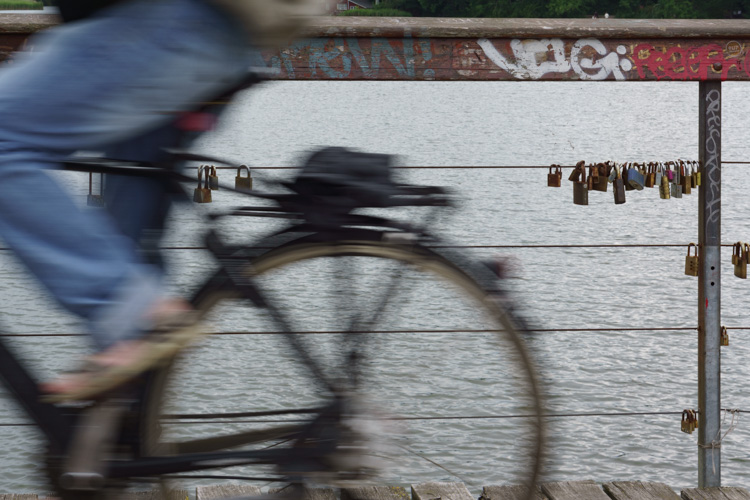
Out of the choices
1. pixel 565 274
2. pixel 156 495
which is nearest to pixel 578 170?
pixel 156 495

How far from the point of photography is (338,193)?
1496mm

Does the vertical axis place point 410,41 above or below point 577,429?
above

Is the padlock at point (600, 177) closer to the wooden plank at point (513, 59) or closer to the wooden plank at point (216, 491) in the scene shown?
the wooden plank at point (513, 59)

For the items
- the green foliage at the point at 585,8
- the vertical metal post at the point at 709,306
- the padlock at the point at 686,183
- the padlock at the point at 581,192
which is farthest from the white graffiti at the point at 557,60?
the green foliage at the point at 585,8

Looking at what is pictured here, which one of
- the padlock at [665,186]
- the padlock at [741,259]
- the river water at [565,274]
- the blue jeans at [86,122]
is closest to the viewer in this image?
the blue jeans at [86,122]

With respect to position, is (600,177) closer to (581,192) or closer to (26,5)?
(581,192)

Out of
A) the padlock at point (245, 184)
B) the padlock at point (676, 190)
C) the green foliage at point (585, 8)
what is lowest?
the padlock at point (676, 190)

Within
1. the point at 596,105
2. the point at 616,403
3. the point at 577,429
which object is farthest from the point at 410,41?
the point at 596,105

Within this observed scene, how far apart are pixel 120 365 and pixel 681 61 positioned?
1.47m

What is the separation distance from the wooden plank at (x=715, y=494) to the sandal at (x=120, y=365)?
1.37m

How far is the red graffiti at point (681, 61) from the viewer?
2.33m

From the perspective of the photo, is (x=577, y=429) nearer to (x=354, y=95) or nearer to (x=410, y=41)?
(x=410, y=41)

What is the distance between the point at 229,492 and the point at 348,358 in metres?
0.73

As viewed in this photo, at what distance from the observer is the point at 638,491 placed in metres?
2.38
